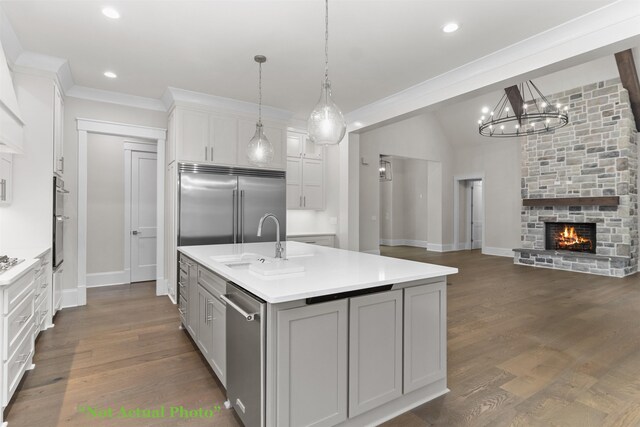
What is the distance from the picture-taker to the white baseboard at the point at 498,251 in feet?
28.7

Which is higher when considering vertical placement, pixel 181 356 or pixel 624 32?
pixel 624 32

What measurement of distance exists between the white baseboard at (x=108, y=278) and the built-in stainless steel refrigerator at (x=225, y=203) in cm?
191

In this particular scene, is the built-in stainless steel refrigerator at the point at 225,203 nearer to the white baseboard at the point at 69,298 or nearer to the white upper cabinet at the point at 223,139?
the white upper cabinet at the point at 223,139

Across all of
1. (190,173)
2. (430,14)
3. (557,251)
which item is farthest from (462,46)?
(557,251)

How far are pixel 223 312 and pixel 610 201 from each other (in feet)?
24.7

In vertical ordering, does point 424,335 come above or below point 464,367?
above

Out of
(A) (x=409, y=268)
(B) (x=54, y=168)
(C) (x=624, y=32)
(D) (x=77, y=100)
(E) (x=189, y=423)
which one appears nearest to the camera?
(E) (x=189, y=423)

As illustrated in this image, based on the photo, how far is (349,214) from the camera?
19.5 ft

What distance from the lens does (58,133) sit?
155 inches

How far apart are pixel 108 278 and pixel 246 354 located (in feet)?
15.9

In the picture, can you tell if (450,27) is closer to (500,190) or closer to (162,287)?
(162,287)

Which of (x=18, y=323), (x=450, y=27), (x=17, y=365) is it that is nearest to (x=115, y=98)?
(x=18, y=323)

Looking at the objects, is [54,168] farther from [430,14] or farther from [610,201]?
[610,201]

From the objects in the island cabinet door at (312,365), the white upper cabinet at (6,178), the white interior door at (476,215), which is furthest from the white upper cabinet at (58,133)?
the white interior door at (476,215)
